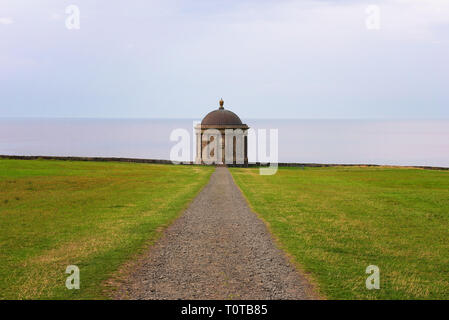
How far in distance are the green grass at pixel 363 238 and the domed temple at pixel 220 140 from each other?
42.7 meters

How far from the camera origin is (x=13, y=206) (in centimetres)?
2547

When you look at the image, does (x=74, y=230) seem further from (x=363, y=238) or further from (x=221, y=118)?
(x=221, y=118)

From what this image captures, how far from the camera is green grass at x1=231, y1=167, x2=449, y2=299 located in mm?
11883

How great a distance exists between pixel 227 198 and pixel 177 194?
4.40 metres

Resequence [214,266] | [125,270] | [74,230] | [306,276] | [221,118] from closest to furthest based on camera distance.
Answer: [306,276] → [125,270] → [214,266] → [74,230] → [221,118]

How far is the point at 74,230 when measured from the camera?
18859mm

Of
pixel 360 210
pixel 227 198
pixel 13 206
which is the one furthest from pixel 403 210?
pixel 13 206

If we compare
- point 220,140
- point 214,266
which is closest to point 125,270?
point 214,266

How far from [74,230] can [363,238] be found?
43.6ft

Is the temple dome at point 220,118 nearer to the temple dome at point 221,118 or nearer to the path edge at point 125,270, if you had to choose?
the temple dome at point 221,118

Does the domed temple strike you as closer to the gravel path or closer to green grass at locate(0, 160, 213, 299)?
green grass at locate(0, 160, 213, 299)
